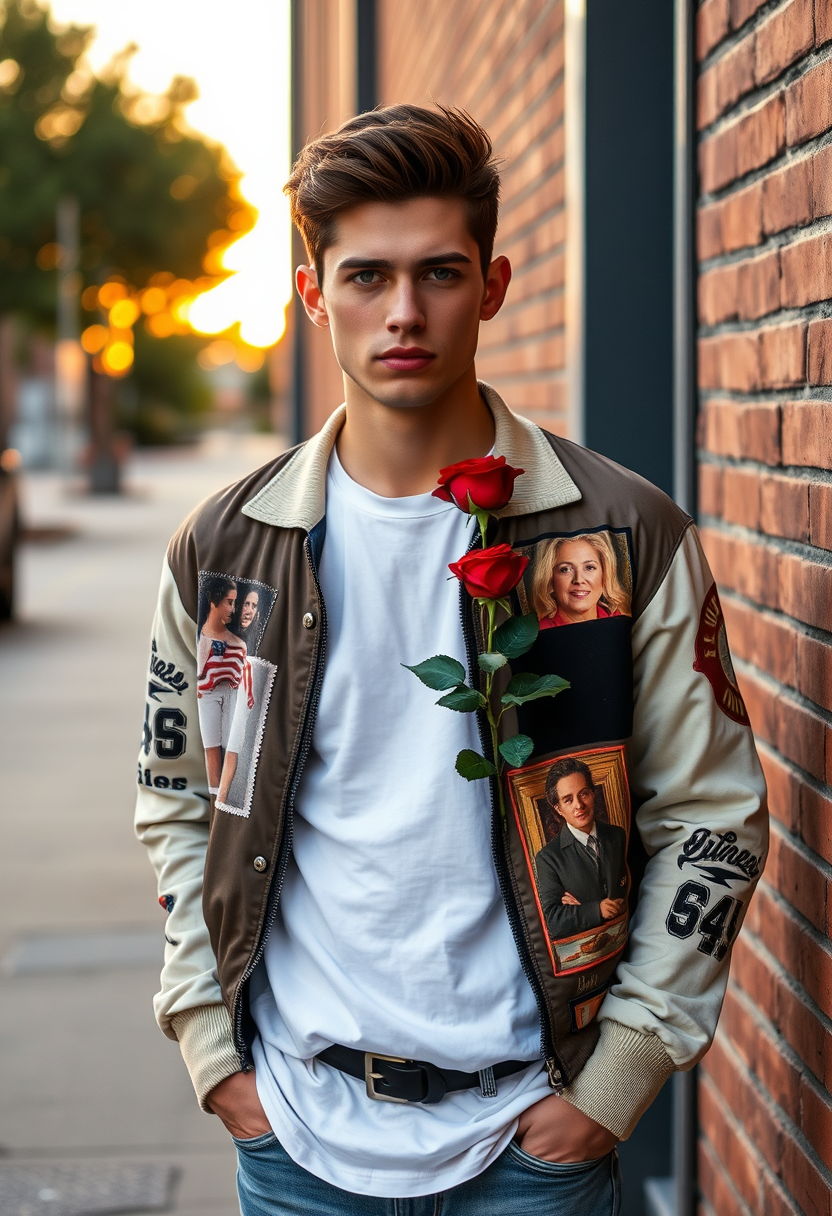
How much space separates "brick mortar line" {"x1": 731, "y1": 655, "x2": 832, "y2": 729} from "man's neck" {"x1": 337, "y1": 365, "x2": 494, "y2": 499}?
595 millimetres

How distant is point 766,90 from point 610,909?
1.25 m

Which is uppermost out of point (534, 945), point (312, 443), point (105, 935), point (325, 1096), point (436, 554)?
point (312, 443)

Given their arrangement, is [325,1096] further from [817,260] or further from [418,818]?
[817,260]

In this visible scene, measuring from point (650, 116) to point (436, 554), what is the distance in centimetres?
153

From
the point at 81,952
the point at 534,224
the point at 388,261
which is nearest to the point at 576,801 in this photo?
the point at 388,261

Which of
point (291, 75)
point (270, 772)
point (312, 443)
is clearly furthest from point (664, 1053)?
point (291, 75)

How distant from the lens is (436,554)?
74.3 inches

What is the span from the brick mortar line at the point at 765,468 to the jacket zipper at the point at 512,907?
51 centimetres

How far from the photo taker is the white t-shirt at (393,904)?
1.80 meters

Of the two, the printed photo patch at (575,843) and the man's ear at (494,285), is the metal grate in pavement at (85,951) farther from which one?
the man's ear at (494,285)

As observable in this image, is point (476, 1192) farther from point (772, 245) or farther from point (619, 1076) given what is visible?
point (772, 245)

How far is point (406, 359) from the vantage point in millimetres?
1791

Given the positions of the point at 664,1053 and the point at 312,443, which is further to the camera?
the point at 312,443

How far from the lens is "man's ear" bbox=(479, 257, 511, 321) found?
1.90m
